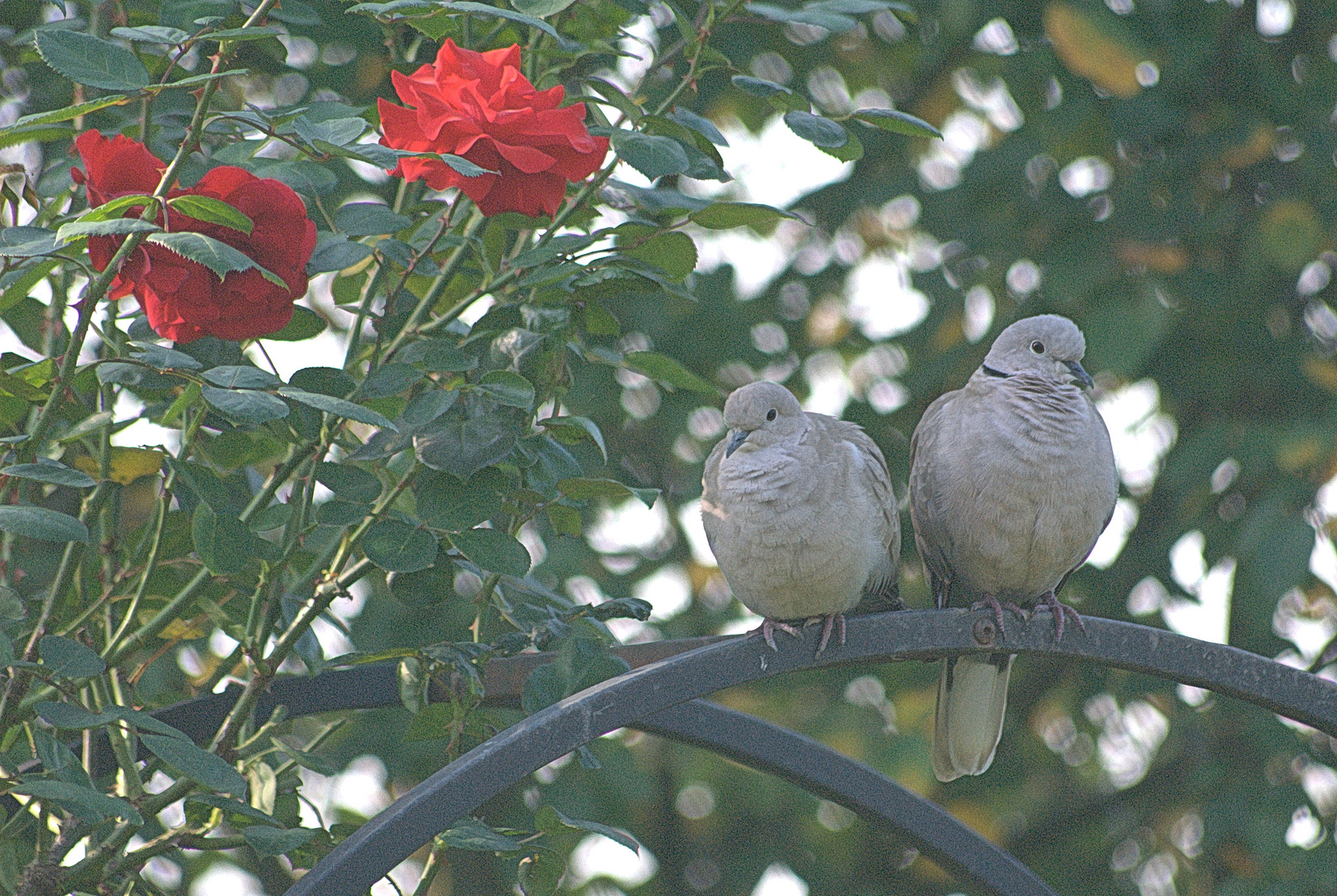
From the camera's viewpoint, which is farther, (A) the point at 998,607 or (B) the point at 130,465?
(A) the point at 998,607

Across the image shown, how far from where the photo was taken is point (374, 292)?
1.26 meters

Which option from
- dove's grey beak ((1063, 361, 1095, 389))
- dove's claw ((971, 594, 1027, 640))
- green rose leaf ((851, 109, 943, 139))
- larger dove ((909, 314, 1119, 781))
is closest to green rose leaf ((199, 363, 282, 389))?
green rose leaf ((851, 109, 943, 139))

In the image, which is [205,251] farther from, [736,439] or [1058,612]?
[1058,612]

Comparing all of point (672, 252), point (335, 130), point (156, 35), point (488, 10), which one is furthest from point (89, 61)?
point (672, 252)

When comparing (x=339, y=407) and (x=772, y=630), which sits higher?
(x=339, y=407)

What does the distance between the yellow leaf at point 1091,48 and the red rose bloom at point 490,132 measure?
5.15 ft

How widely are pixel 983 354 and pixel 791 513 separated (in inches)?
44.8

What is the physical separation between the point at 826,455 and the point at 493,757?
0.61m

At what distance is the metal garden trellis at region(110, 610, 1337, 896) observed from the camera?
3.43 feet

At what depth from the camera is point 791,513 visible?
4.80ft

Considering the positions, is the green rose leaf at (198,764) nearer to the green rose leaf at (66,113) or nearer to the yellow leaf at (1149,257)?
the green rose leaf at (66,113)

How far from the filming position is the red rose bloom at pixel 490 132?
107 cm

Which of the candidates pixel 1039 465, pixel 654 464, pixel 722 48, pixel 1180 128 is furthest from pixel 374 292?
pixel 1180 128

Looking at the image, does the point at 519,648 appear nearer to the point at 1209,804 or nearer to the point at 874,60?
the point at 1209,804
